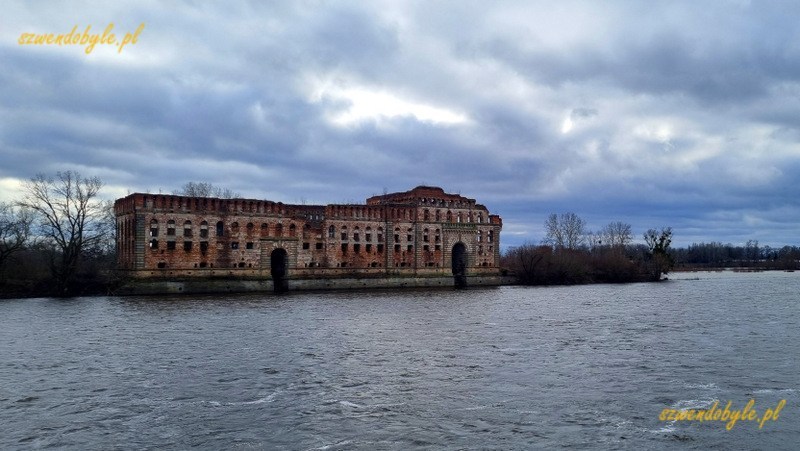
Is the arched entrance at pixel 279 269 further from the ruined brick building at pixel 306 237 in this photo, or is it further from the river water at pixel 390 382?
the river water at pixel 390 382

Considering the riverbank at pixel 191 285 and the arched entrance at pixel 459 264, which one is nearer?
the riverbank at pixel 191 285

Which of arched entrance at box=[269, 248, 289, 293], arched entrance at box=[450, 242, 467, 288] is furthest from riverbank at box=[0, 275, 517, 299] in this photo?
arched entrance at box=[450, 242, 467, 288]

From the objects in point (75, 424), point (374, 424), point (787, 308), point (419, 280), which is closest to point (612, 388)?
point (374, 424)

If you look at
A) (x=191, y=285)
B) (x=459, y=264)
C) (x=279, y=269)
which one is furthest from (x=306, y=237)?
(x=459, y=264)

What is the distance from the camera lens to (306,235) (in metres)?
84.9

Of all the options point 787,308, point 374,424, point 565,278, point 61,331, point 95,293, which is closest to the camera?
point 374,424

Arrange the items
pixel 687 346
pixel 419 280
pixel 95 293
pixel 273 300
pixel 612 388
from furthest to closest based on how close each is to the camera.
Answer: pixel 419 280 → pixel 95 293 → pixel 273 300 → pixel 687 346 → pixel 612 388

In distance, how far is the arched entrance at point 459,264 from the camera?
97000 mm

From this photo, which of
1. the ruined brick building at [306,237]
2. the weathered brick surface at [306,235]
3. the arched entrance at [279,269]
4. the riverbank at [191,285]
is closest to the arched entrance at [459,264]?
the ruined brick building at [306,237]

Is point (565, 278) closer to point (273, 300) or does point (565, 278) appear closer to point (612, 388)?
point (273, 300)

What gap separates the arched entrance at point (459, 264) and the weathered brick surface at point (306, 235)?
3.06 ft

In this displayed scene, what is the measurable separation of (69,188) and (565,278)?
74125 mm

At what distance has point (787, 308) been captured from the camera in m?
53.7

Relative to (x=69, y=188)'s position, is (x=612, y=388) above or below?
below
